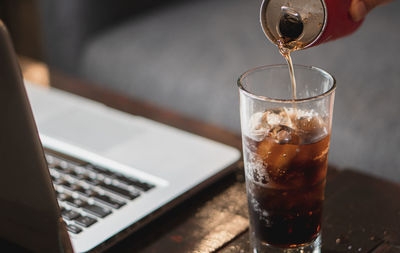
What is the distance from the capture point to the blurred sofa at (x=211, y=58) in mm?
1180

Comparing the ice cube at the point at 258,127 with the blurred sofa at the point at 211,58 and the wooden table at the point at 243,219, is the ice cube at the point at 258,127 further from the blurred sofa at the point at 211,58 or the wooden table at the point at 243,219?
the blurred sofa at the point at 211,58

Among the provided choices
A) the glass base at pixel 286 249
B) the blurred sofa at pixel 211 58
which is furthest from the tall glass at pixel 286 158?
the blurred sofa at pixel 211 58

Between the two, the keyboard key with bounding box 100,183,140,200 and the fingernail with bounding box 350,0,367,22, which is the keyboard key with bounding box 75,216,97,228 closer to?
the keyboard key with bounding box 100,183,140,200

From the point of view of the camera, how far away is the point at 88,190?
2.23ft

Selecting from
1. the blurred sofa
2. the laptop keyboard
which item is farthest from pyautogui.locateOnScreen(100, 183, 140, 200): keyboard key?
the blurred sofa

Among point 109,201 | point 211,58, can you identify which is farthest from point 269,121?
point 211,58

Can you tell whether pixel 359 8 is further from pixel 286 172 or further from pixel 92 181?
pixel 92 181

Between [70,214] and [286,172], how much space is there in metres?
0.25

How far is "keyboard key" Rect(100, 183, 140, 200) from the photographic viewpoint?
0.67 meters

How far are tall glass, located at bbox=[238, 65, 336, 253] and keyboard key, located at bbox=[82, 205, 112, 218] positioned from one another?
165mm

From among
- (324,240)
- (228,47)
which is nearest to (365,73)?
(228,47)

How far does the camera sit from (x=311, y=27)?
0.58 metres

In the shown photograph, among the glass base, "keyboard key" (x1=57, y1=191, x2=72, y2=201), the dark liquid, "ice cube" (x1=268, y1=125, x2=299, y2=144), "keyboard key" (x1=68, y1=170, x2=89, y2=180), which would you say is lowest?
the glass base

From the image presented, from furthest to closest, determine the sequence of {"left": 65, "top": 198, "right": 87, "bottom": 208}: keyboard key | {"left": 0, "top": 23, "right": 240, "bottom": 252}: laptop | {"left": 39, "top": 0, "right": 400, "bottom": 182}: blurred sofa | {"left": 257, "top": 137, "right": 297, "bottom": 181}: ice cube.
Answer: {"left": 39, "top": 0, "right": 400, "bottom": 182}: blurred sofa
{"left": 65, "top": 198, "right": 87, "bottom": 208}: keyboard key
{"left": 257, "top": 137, "right": 297, "bottom": 181}: ice cube
{"left": 0, "top": 23, "right": 240, "bottom": 252}: laptop
